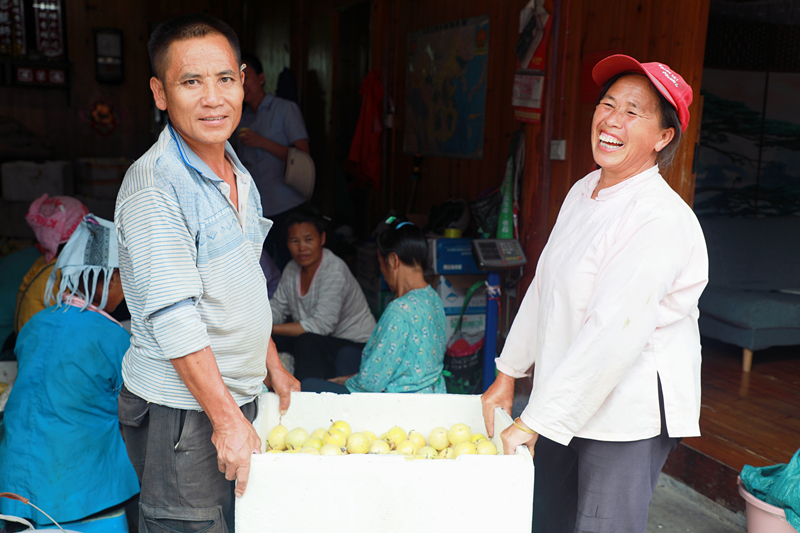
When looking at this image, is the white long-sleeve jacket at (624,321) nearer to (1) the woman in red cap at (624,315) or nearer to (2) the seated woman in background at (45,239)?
(1) the woman in red cap at (624,315)

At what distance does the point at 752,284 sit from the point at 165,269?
4801 mm

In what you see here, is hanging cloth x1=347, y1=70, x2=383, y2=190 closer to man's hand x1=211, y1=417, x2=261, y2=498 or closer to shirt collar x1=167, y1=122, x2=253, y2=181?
shirt collar x1=167, y1=122, x2=253, y2=181

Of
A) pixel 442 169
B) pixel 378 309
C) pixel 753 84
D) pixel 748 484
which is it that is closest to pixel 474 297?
pixel 378 309

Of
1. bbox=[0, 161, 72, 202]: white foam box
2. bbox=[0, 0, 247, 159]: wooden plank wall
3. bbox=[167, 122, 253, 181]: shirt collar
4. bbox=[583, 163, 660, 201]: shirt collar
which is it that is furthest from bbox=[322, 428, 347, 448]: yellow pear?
bbox=[0, 0, 247, 159]: wooden plank wall

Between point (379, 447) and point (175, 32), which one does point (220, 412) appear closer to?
point (379, 447)

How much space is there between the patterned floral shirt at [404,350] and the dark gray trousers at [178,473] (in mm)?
1200

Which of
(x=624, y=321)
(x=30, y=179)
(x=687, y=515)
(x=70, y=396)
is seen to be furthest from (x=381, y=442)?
(x=30, y=179)

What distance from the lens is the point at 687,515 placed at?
2.72 meters

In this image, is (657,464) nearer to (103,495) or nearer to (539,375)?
(539,375)

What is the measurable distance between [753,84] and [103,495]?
586cm

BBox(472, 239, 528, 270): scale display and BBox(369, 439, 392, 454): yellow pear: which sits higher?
BBox(472, 239, 528, 270): scale display

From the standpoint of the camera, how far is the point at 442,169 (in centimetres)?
523

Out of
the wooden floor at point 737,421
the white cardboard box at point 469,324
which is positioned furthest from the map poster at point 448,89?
the wooden floor at point 737,421

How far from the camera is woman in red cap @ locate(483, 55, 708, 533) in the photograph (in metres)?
1.46
